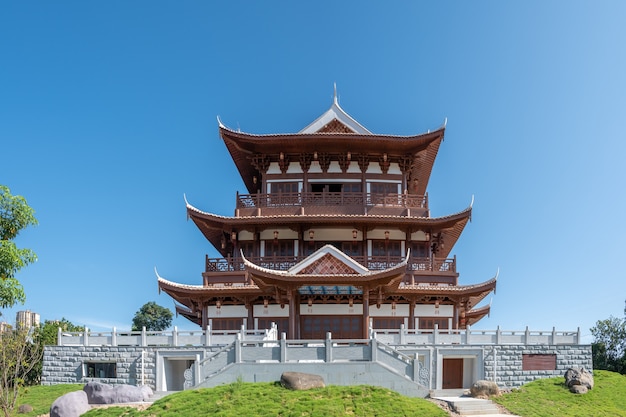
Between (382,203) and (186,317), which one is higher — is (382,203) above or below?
above

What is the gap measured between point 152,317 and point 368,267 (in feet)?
147

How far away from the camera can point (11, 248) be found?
19688 millimetres

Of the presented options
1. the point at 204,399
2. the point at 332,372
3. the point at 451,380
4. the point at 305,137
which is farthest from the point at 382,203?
the point at 204,399

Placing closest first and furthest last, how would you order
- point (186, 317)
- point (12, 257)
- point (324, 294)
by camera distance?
point (12, 257) < point (324, 294) < point (186, 317)

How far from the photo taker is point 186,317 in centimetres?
3566

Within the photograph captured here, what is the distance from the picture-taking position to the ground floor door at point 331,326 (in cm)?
2745

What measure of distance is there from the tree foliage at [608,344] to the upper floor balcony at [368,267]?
17.6m

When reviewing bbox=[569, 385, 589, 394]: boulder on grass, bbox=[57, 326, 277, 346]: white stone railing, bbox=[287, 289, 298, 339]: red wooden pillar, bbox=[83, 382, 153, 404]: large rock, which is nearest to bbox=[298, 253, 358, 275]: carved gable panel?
bbox=[287, 289, 298, 339]: red wooden pillar

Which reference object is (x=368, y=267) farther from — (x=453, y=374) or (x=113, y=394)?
(x=113, y=394)

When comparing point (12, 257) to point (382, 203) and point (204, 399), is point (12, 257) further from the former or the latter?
point (382, 203)

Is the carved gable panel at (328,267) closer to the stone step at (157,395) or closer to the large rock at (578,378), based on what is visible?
the stone step at (157,395)

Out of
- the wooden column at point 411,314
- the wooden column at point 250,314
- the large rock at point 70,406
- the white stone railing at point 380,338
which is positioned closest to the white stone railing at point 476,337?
the white stone railing at point 380,338

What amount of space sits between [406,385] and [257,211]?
44.8 ft

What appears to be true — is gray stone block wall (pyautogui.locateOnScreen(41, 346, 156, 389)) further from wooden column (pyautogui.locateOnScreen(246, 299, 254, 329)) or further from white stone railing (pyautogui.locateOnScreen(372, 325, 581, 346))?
white stone railing (pyautogui.locateOnScreen(372, 325, 581, 346))
